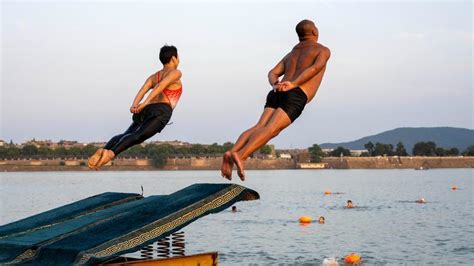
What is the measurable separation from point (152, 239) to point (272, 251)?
146 ft

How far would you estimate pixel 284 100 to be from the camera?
783 centimetres

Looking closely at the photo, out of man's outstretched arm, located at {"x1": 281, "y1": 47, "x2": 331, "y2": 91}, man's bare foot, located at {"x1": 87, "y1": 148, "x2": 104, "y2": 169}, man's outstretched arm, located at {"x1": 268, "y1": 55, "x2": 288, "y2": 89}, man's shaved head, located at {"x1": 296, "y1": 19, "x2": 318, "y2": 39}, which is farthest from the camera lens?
man's bare foot, located at {"x1": 87, "y1": 148, "x2": 104, "y2": 169}

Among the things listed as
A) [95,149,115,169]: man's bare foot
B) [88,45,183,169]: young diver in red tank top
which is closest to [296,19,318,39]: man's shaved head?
[88,45,183,169]: young diver in red tank top

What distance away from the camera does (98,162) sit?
9297mm

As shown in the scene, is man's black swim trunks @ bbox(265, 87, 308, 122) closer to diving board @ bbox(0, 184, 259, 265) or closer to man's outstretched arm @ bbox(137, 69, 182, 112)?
man's outstretched arm @ bbox(137, 69, 182, 112)

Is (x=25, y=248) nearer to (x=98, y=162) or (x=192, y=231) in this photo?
(x=98, y=162)

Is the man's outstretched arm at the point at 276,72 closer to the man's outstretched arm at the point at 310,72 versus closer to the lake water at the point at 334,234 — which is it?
the man's outstretched arm at the point at 310,72

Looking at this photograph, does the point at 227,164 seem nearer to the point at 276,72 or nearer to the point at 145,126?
the point at 276,72

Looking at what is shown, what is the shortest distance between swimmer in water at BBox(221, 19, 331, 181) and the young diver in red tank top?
1491 millimetres

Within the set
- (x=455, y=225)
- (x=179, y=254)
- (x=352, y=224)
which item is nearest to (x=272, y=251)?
(x=352, y=224)

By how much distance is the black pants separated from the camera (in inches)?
366

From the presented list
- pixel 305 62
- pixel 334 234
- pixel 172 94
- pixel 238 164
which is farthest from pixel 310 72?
pixel 334 234

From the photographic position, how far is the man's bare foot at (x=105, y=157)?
9.30 m

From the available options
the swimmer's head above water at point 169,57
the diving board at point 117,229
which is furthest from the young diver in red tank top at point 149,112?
the diving board at point 117,229
